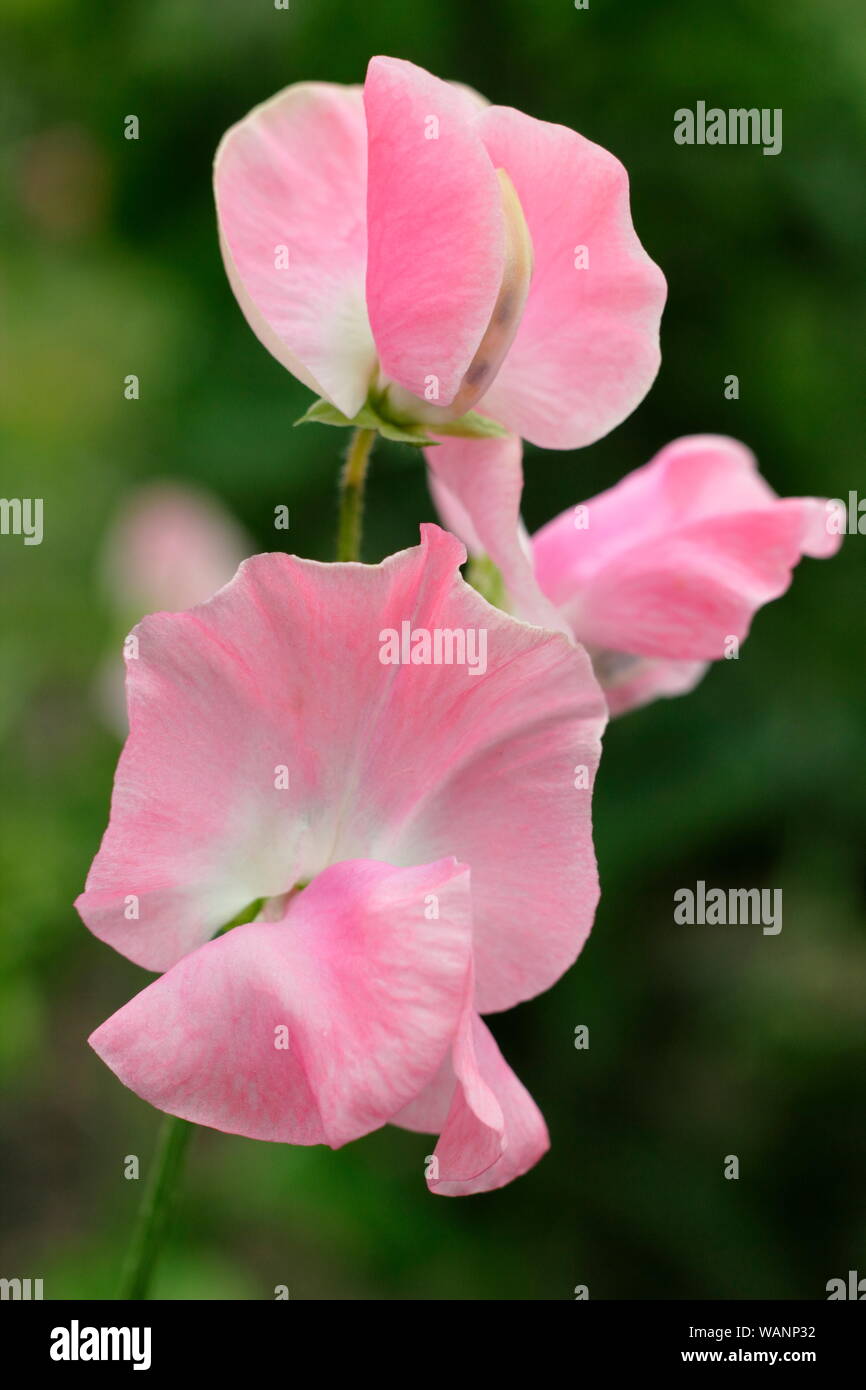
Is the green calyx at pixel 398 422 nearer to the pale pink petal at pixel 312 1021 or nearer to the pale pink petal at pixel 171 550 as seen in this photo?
the pale pink petal at pixel 312 1021

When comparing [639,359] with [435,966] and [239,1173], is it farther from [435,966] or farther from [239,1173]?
[239,1173]

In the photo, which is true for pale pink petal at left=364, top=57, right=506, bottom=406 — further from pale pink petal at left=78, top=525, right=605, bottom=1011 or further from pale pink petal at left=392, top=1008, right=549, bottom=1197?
pale pink petal at left=392, top=1008, right=549, bottom=1197

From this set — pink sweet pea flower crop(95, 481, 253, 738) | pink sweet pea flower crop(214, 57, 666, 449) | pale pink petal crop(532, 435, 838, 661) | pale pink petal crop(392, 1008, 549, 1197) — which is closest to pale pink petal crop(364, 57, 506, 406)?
pink sweet pea flower crop(214, 57, 666, 449)

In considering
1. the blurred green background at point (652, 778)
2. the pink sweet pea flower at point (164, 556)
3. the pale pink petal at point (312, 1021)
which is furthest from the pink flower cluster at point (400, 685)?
the pink sweet pea flower at point (164, 556)

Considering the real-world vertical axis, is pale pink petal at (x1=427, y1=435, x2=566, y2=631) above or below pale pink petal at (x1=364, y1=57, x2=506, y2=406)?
below

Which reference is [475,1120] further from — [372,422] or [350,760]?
[372,422]

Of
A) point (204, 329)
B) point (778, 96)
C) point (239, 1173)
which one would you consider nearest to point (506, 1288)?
point (239, 1173)

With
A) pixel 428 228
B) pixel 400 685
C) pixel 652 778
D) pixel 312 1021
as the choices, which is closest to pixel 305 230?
pixel 428 228
